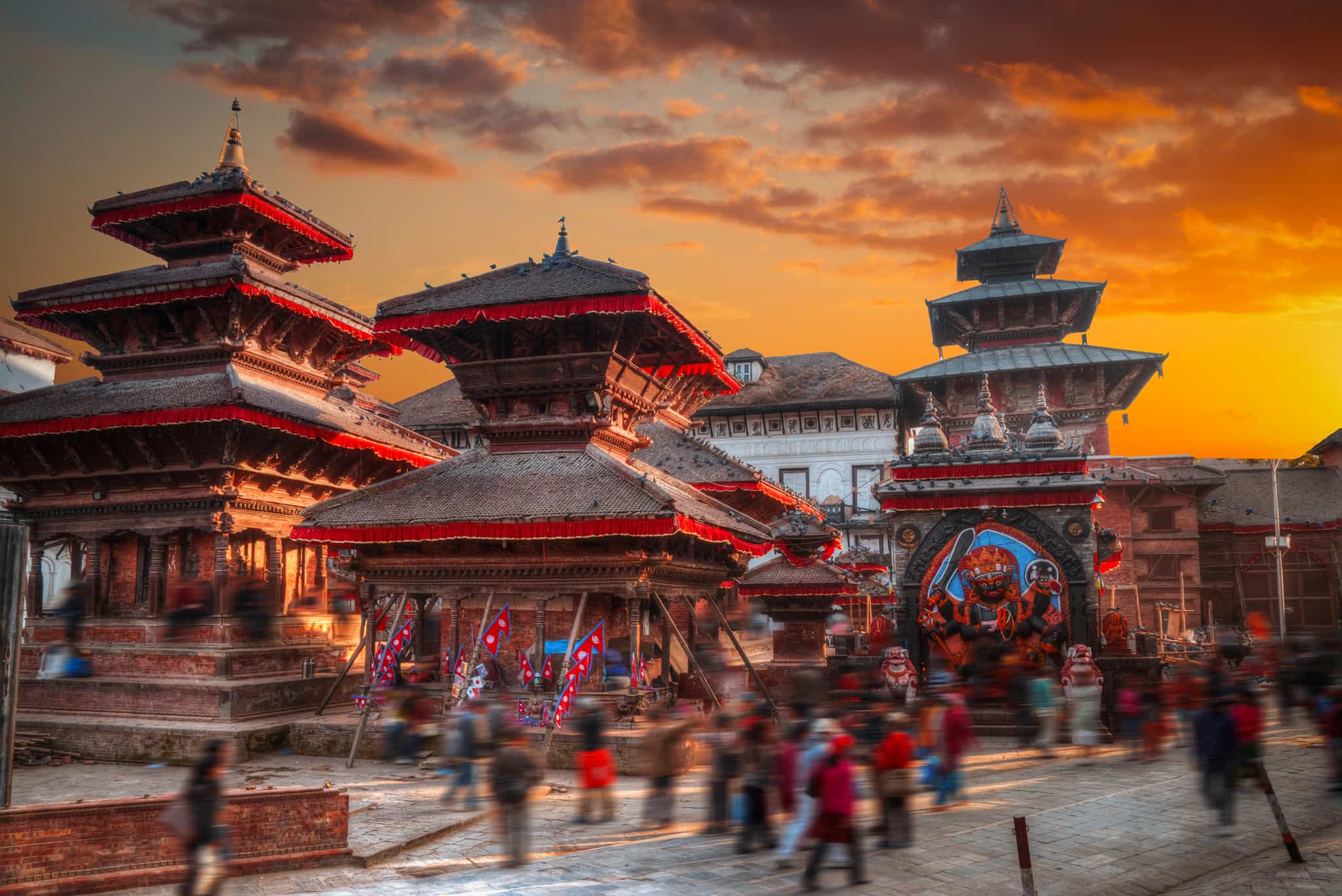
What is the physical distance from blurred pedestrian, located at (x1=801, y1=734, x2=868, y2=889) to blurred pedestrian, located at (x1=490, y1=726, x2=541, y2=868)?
128 inches

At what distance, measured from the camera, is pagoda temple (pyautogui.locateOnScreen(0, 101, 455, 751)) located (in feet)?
69.2

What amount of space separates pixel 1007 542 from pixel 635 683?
850 centimetres

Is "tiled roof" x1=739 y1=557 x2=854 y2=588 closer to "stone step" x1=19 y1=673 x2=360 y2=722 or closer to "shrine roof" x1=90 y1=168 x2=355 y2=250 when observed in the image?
"stone step" x1=19 y1=673 x2=360 y2=722

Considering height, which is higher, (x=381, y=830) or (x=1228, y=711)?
(x=1228, y=711)

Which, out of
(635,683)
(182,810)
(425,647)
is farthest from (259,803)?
(425,647)

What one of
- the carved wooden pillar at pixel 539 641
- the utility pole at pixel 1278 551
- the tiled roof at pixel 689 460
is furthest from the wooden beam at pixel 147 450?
the utility pole at pixel 1278 551

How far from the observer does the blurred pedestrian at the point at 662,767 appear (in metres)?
12.6

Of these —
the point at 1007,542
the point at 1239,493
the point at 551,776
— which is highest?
the point at 1239,493

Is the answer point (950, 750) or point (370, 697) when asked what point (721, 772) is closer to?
point (950, 750)

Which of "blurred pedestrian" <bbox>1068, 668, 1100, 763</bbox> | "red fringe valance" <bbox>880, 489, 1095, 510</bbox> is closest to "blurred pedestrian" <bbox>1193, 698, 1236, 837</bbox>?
"blurred pedestrian" <bbox>1068, 668, 1100, 763</bbox>

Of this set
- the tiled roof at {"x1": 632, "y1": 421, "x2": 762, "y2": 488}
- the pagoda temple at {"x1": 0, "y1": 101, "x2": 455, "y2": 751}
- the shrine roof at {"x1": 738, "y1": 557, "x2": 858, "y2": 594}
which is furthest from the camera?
the tiled roof at {"x1": 632, "y1": 421, "x2": 762, "y2": 488}

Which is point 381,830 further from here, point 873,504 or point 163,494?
point 873,504

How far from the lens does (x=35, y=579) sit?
2403cm

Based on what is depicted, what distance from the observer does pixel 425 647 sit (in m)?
27.6
